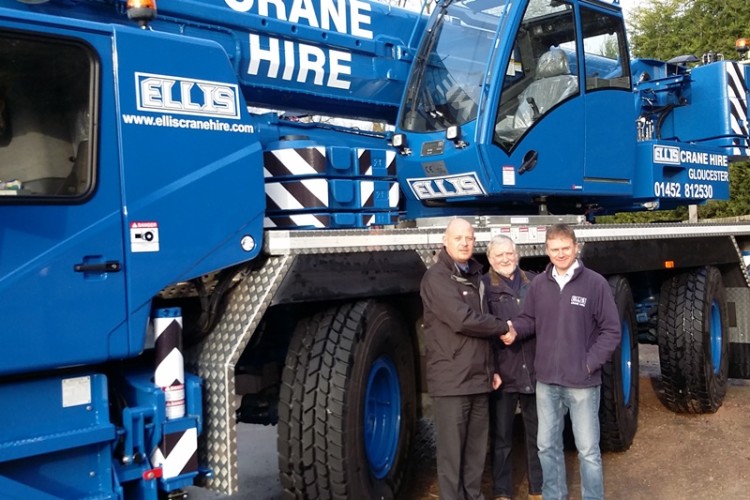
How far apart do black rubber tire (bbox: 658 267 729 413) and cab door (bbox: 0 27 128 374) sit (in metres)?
→ 5.65

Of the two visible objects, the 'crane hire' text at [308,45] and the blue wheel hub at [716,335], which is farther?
the blue wheel hub at [716,335]

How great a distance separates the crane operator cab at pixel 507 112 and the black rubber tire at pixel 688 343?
6.13ft

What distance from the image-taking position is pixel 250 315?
3.74 meters

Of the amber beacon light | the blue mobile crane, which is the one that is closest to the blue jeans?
the blue mobile crane

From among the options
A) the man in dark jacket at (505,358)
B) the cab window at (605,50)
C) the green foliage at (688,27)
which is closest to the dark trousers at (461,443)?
the man in dark jacket at (505,358)

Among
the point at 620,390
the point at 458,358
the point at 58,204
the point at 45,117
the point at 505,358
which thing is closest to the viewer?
the point at 58,204

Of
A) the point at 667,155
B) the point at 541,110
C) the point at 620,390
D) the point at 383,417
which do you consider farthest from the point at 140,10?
the point at 667,155

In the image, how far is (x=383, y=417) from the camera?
181 inches

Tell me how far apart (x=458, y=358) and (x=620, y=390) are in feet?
8.56

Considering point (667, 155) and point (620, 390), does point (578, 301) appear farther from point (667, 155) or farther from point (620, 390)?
point (667, 155)

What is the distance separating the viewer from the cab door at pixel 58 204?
3072 mm

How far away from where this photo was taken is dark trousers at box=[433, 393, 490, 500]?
14.0ft

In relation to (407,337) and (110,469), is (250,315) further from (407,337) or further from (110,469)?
(407,337)

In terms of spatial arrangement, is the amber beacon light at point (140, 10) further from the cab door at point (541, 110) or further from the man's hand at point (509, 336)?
the man's hand at point (509, 336)
